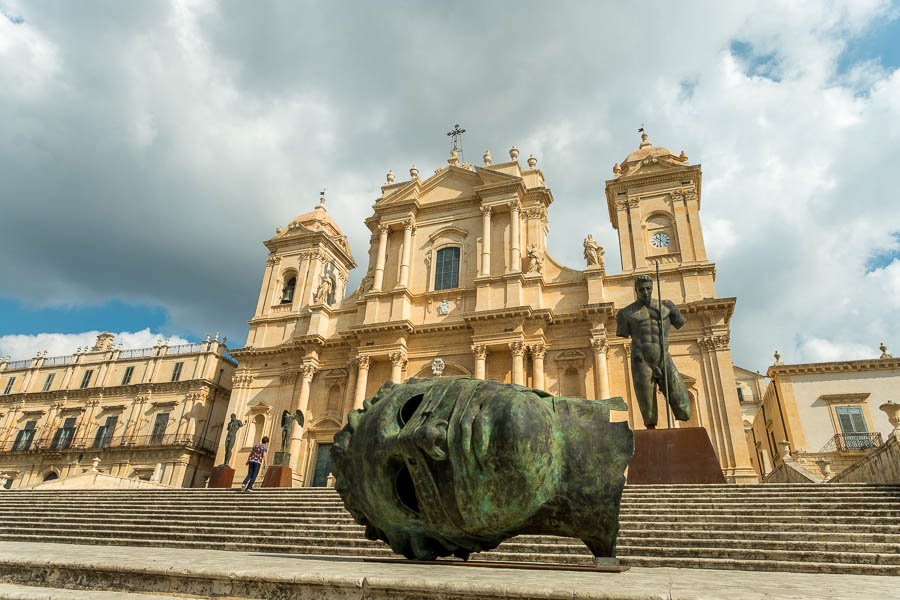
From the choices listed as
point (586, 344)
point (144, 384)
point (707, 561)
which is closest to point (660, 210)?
point (586, 344)

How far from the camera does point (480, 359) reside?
67.7 ft

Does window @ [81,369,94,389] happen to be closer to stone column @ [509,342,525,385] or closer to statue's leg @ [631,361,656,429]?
stone column @ [509,342,525,385]

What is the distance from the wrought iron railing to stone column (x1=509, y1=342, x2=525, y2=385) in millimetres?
14552

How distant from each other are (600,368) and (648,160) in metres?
10.4

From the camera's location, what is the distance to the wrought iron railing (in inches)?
878

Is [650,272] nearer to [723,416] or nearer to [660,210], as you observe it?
[660,210]

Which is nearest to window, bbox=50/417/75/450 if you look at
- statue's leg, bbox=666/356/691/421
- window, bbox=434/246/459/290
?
window, bbox=434/246/459/290

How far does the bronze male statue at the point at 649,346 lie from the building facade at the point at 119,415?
2652cm

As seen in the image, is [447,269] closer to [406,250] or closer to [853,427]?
[406,250]

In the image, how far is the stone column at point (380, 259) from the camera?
24672mm

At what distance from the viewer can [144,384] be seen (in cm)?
3197

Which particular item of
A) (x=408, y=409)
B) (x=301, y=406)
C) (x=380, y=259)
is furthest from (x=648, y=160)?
(x=408, y=409)

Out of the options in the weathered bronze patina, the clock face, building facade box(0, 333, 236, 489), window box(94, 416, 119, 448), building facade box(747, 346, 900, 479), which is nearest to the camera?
the weathered bronze patina

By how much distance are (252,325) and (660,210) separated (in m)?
20.5
